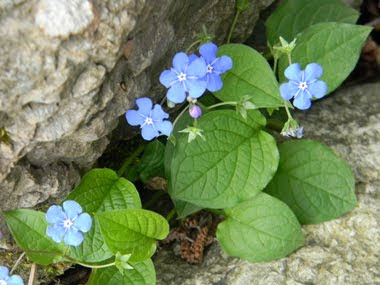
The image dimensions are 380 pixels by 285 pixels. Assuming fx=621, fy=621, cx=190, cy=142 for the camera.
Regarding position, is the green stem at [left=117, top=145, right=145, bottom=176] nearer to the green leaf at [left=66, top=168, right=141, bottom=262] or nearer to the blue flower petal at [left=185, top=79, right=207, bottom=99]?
the green leaf at [left=66, top=168, right=141, bottom=262]

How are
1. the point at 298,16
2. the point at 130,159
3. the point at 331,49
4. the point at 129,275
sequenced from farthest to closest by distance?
the point at 298,16, the point at 130,159, the point at 331,49, the point at 129,275

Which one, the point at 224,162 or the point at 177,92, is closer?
the point at 177,92

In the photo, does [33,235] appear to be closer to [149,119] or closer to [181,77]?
[149,119]

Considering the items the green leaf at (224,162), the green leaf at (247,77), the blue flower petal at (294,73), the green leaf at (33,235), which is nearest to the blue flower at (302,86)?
the blue flower petal at (294,73)

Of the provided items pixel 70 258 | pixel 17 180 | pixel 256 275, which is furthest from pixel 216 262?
pixel 17 180

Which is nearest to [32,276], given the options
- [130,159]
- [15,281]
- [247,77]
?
[15,281]

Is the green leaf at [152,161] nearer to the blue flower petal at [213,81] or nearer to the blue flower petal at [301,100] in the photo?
the blue flower petal at [213,81]

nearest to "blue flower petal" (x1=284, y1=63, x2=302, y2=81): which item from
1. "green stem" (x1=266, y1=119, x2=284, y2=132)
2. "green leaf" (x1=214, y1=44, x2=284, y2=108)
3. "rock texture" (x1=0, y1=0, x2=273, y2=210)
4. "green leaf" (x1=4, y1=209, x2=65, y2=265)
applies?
"green leaf" (x1=214, y1=44, x2=284, y2=108)
